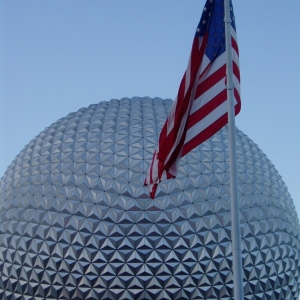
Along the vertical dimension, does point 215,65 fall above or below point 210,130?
above

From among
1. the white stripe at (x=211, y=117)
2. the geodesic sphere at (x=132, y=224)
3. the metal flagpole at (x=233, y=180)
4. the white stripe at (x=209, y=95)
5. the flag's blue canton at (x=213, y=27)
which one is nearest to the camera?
the metal flagpole at (x=233, y=180)

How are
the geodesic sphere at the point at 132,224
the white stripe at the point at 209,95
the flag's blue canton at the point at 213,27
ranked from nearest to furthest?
the white stripe at the point at 209,95, the flag's blue canton at the point at 213,27, the geodesic sphere at the point at 132,224

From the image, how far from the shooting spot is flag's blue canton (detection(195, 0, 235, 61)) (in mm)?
9266

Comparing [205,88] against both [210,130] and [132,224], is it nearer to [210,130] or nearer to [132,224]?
[210,130]

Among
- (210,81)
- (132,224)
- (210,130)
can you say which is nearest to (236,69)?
(210,81)

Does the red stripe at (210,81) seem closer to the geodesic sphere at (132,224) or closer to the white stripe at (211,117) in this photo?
the white stripe at (211,117)

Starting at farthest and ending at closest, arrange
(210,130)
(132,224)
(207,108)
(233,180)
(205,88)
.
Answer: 1. (132,224)
2. (205,88)
3. (207,108)
4. (210,130)
5. (233,180)

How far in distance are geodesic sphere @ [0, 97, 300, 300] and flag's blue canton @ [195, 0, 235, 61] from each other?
11.8 meters

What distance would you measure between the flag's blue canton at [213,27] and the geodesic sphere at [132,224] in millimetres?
11786

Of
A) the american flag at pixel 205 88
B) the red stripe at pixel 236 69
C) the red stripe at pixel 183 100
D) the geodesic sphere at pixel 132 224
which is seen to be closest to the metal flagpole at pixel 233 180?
the american flag at pixel 205 88

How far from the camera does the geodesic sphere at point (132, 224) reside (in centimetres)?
1934

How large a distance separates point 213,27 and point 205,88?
4.38ft

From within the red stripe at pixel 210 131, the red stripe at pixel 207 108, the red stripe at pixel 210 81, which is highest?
the red stripe at pixel 210 81

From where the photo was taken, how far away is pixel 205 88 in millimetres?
9297
